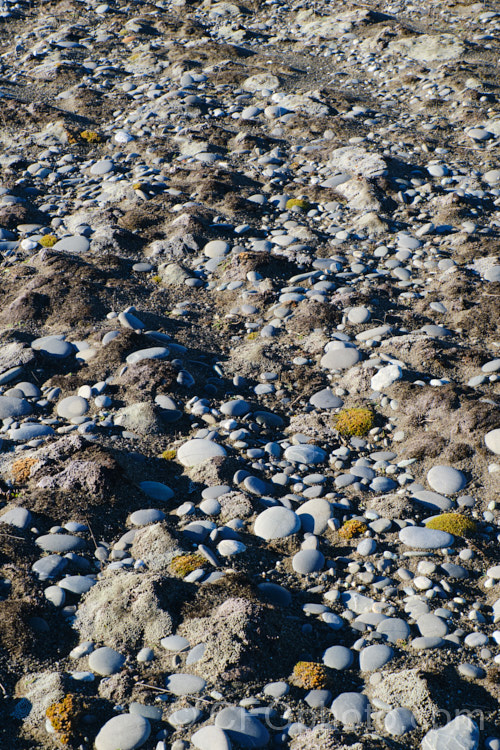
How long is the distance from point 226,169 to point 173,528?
6.10 metres

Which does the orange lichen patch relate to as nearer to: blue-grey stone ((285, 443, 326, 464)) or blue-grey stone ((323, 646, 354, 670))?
blue-grey stone ((285, 443, 326, 464))

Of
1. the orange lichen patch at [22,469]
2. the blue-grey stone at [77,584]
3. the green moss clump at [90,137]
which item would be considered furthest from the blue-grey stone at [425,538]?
the green moss clump at [90,137]

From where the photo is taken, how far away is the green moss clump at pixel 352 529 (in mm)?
4281

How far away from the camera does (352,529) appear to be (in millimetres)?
4301

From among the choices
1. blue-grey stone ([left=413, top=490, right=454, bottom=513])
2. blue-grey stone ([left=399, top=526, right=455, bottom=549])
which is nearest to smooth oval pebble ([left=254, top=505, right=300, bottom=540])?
blue-grey stone ([left=399, top=526, right=455, bottom=549])

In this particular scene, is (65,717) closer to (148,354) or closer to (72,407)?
(72,407)

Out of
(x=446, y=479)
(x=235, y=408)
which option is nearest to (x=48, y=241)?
(x=235, y=408)

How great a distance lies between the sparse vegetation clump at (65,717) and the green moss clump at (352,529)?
1858 mm

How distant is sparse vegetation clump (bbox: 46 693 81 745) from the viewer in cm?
309

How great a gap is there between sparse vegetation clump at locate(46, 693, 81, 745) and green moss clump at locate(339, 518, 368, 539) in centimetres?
186

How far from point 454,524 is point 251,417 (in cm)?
177

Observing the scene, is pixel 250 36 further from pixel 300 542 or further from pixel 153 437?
pixel 300 542

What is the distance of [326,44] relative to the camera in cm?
1303

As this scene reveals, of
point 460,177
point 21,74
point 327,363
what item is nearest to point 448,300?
point 327,363
